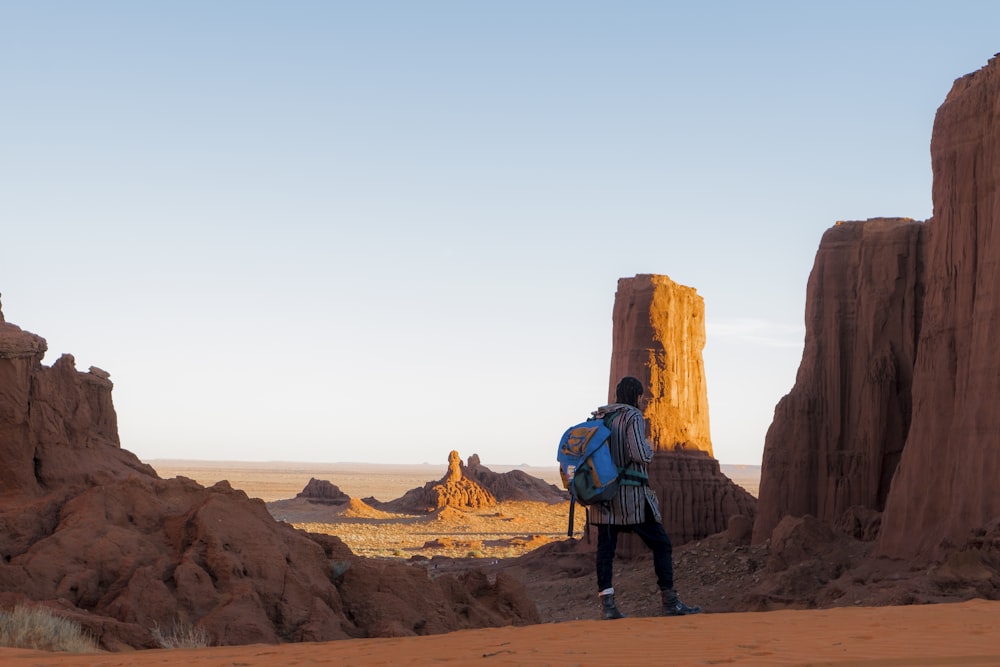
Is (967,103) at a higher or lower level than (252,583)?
higher

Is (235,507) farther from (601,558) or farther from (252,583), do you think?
(601,558)

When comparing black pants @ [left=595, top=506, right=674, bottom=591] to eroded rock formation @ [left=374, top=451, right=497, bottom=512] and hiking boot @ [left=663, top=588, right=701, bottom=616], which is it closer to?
hiking boot @ [left=663, top=588, right=701, bottom=616]

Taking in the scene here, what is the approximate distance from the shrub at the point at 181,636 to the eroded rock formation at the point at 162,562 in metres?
0.08

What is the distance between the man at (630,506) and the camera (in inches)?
389

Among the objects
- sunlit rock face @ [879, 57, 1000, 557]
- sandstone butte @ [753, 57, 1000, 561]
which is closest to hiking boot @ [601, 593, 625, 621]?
sandstone butte @ [753, 57, 1000, 561]

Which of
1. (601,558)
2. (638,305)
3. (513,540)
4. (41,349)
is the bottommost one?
(513,540)

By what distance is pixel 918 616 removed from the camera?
965cm

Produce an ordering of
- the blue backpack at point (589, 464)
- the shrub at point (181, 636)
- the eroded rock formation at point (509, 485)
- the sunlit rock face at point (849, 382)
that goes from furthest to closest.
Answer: the eroded rock formation at point (509, 485) < the sunlit rock face at point (849, 382) < the blue backpack at point (589, 464) < the shrub at point (181, 636)

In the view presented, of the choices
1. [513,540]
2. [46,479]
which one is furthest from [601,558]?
[513,540]

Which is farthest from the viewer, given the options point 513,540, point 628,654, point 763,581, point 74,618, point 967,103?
point 513,540

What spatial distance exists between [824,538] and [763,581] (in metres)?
1.73

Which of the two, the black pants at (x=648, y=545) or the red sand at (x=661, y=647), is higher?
the black pants at (x=648, y=545)

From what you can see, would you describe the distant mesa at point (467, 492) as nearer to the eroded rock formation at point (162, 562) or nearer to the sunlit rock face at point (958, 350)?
the sunlit rock face at point (958, 350)

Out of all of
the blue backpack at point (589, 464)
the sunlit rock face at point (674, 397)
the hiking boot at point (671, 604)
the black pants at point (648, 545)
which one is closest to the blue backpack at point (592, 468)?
the blue backpack at point (589, 464)
